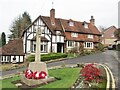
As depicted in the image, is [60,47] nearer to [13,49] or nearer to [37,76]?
[13,49]

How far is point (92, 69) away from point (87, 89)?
2.69m

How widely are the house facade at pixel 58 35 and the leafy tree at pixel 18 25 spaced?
23.5m

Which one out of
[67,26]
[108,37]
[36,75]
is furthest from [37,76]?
[108,37]

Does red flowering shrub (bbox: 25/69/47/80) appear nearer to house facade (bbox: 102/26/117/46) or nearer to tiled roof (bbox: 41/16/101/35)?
tiled roof (bbox: 41/16/101/35)

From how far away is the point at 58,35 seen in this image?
46.8 metres

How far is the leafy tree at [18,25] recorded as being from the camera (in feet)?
236

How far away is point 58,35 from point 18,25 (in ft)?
101

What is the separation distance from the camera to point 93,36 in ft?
186

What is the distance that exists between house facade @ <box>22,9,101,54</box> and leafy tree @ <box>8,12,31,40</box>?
2352 cm

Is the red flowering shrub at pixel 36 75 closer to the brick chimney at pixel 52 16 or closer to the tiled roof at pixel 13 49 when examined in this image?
the tiled roof at pixel 13 49

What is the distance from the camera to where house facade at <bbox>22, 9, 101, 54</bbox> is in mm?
43594

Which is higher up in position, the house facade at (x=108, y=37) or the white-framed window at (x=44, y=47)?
the house facade at (x=108, y=37)

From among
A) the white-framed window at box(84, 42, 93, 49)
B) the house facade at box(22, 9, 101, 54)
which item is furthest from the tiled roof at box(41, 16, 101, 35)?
the white-framed window at box(84, 42, 93, 49)

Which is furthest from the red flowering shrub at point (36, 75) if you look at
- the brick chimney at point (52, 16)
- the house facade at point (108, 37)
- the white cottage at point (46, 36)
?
the house facade at point (108, 37)
